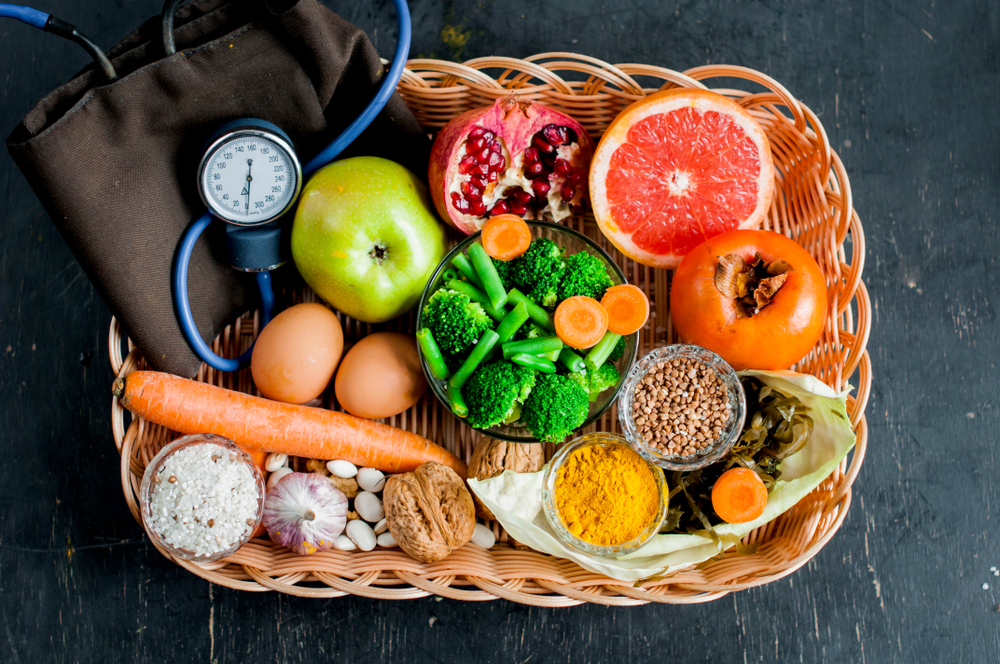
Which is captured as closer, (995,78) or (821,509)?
(821,509)

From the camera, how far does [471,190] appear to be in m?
1.45

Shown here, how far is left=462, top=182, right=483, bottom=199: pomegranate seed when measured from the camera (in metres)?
1.44

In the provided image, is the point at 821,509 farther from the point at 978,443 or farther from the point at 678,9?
the point at 678,9

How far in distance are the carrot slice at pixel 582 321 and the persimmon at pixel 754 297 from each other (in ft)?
0.68

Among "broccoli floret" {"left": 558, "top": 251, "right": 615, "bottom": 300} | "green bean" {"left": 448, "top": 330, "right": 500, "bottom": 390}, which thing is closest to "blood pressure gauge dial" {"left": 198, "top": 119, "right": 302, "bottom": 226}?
"green bean" {"left": 448, "top": 330, "right": 500, "bottom": 390}

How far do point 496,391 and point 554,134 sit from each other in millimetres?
616

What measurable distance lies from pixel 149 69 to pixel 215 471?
87 centimetres

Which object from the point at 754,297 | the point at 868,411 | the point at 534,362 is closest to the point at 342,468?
the point at 534,362

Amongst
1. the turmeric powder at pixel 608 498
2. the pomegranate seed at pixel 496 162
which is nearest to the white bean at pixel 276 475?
the turmeric powder at pixel 608 498

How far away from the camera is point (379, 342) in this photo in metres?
1.50

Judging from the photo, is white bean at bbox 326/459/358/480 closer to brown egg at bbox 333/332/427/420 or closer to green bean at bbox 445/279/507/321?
brown egg at bbox 333/332/427/420

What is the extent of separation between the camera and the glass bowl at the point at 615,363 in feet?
4.78

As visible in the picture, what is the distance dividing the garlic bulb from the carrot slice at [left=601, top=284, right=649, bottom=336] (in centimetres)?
79

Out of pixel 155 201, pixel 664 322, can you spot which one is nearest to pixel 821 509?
pixel 664 322
